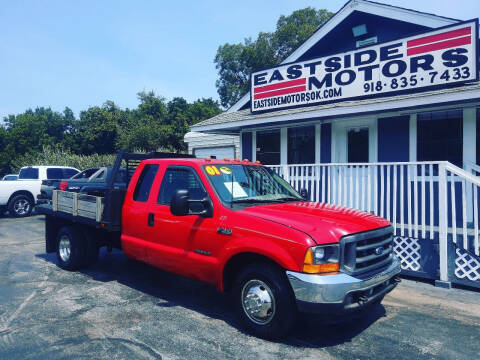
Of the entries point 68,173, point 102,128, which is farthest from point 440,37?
point 102,128

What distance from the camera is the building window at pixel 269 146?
11336 millimetres

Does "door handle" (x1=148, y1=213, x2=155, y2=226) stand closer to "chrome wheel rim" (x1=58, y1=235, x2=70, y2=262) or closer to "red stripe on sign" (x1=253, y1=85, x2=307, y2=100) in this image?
"chrome wheel rim" (x1=58, y1=235, x2=70, y2=262)

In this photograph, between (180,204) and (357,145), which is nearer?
(180,204)

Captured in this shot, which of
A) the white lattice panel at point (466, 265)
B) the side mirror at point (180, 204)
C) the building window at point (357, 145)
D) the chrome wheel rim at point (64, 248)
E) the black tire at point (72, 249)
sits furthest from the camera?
the building window at point (357, 145)

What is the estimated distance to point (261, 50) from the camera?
4097 centimetres

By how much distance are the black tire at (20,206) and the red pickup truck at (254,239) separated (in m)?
10.2

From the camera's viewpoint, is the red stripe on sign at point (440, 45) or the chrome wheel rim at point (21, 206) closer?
the red stripe on sign at point (440, 45)

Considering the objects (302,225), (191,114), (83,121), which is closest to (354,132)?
(302,225)

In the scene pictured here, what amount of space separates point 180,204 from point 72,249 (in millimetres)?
3333

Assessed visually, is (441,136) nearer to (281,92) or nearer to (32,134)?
(281,92)

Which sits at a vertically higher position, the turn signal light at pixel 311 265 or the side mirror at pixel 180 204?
the side mirror at pixel 180 204

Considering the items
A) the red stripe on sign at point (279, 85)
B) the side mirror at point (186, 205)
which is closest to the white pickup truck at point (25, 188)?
the red stripe on sign at point (279, 85)

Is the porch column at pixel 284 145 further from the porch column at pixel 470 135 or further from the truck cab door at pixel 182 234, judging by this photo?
the truck cab door at pixel 182 234

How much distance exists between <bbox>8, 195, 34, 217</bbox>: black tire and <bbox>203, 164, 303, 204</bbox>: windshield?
40.4 ft
